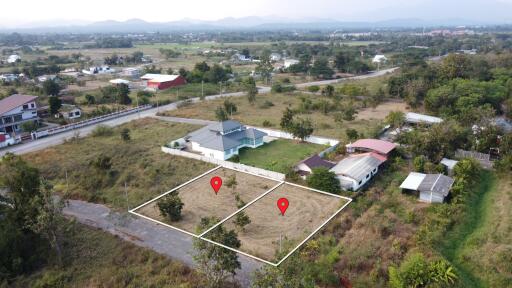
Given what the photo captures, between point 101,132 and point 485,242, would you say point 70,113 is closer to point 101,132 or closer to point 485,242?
point 101,132

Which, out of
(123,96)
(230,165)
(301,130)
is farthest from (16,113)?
(301,130)

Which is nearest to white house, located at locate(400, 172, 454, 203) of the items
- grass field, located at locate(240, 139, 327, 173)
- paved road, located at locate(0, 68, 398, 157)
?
grass field, located at locate(240, 139, 327, 173)

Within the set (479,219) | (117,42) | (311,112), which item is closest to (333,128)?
(311,112)

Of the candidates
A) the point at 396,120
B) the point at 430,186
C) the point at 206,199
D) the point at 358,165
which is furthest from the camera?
the point at 396,120

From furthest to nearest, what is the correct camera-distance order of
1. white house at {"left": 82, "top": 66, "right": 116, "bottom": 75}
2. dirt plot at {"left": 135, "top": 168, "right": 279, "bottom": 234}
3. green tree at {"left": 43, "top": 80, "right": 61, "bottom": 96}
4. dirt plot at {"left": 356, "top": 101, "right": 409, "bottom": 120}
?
white house at {"left": 82, "top": 66, "right": 116, "bottom": 75} → green tree at {"left": 43, "top": 80, "right": 61, "bottom": 96} → dirt plot at {"left": 356, "top": 101, "right": 409, "bottom": 120} → dirt plot at {"left": 135, "top": 168, "right": 279, "bottom": 234}

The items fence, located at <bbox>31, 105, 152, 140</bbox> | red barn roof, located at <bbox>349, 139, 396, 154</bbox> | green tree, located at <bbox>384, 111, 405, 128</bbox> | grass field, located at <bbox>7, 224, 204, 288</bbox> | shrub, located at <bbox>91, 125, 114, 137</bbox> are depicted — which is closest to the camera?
grass field, located at <bbox>7, 224, 204, 288</bbox>

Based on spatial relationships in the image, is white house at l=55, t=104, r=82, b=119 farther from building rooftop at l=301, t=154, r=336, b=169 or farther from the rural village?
building rooftop at l=301, t=154, r=336, b=169

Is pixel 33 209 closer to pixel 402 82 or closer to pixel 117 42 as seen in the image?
pixel 402 82
